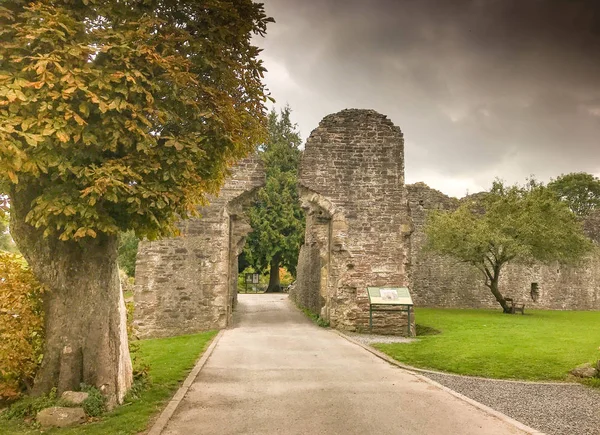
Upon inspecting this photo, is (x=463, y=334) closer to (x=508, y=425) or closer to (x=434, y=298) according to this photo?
(x=508, y=425)

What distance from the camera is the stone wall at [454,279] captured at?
86.9 ft

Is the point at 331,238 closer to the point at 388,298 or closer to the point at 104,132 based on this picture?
the point at 388,298

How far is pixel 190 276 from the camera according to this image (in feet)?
50.1

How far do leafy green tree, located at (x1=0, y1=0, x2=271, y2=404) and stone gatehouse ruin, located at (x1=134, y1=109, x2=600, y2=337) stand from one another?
26.6ft

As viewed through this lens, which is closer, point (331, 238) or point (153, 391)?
point (153, 391)

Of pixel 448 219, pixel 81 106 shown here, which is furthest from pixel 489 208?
pixel 81 106

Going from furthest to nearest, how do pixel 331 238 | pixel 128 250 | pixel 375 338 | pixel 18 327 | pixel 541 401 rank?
1. pixel 128 250
2. pixel 331 238
3. pixel 375 338
4. pixel 541 401
5. pixel 18 327

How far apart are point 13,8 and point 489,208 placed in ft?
71.8

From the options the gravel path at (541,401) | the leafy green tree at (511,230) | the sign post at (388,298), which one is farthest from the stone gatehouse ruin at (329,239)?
the leafy green tree at (511,230)

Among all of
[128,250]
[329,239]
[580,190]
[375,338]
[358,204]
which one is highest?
[580,190]

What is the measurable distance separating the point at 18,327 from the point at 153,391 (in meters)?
2.20

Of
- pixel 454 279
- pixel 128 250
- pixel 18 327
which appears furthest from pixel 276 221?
pixel 18 327

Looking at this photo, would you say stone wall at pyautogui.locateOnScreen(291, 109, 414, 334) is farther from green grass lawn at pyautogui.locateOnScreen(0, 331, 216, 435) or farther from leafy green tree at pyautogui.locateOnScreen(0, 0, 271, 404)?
leafy green tree at pyautogui.locateOnScreen(0, 0, 271, 404)

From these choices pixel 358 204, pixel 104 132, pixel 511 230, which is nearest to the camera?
pixel 104 132
